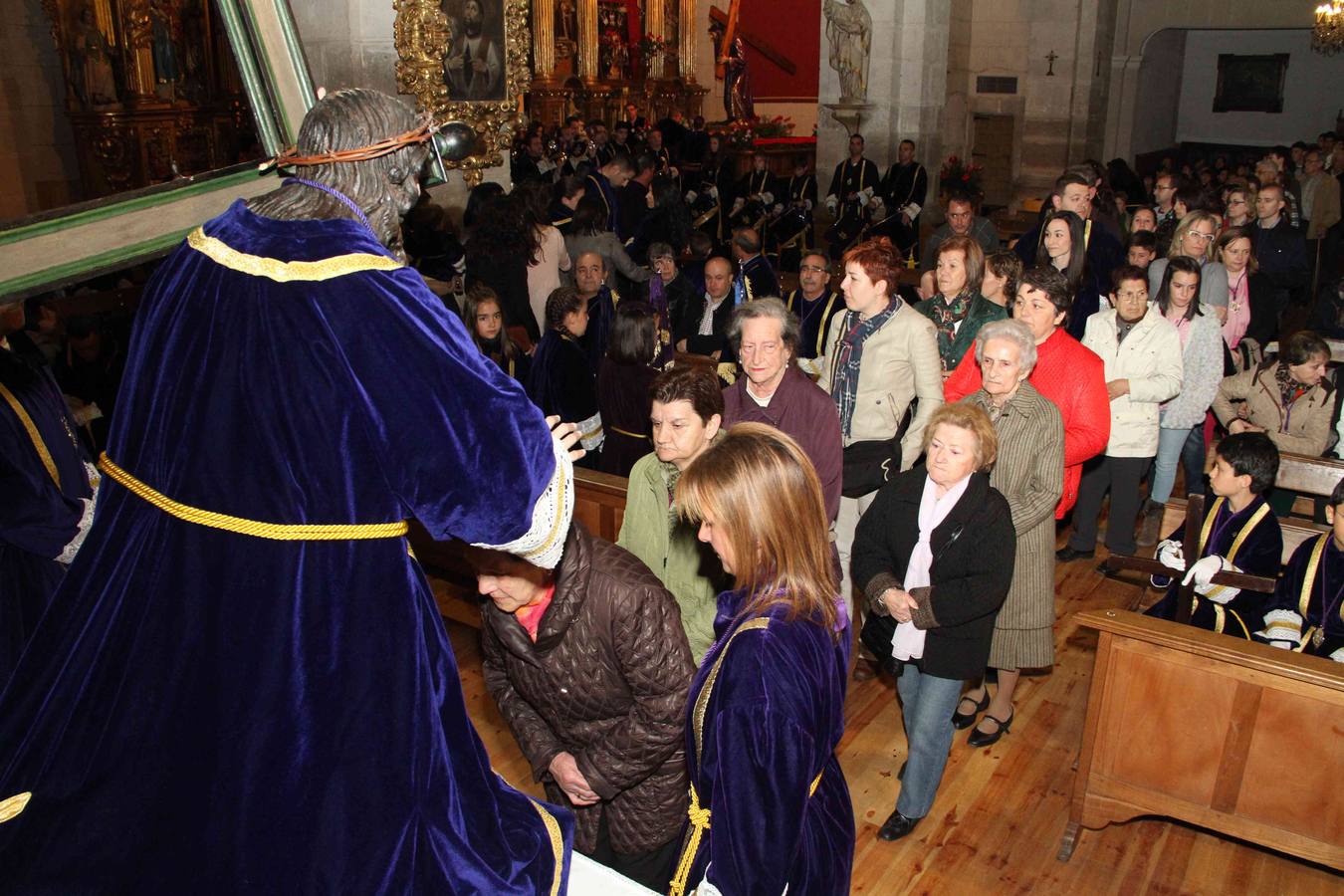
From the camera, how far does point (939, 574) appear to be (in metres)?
3.75

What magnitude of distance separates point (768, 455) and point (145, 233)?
4.35ft

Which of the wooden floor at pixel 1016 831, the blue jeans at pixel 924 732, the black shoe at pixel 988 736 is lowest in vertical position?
the wooden floor at pixel 1016 831

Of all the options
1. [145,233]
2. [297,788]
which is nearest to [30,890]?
[297,788]

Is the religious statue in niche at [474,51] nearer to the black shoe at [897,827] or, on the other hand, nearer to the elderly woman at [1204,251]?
the elderly woman at [1204,251]

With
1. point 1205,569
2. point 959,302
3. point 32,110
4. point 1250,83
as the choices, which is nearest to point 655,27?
point 1250,83

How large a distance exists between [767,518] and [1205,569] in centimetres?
268

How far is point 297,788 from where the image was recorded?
5.94ft

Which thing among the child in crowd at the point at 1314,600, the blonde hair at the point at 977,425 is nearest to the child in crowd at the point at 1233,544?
the child in crowd at the point at 1314,600

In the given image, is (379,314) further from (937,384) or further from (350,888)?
(937,384)

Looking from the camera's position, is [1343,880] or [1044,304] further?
[1044,304]

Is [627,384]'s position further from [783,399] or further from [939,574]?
[939,574]

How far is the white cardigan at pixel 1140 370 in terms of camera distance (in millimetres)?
5672

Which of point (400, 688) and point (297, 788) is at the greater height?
point (400, 688)

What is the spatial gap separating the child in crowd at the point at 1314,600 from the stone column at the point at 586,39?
19401mm
